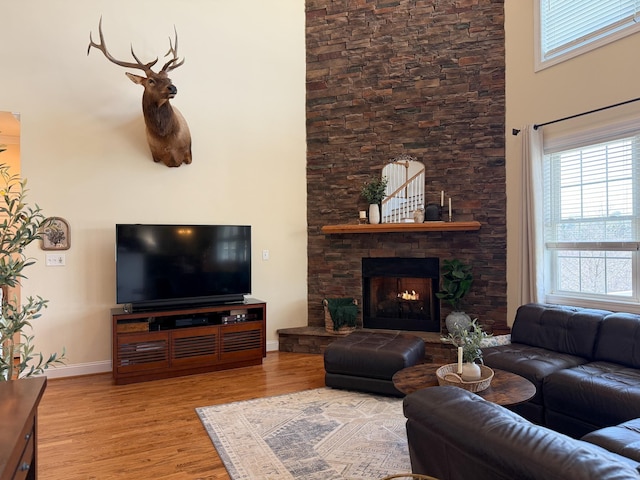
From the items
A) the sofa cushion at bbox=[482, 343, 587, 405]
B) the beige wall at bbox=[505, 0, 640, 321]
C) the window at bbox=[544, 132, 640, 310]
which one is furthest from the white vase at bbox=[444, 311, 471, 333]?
the sofa cushion at bbox=[482, 343, 587, 405]

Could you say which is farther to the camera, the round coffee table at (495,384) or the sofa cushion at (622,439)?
the round coffee table at (495,384)

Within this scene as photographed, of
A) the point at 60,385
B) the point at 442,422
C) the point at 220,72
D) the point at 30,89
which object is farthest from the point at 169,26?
the point at 442,422

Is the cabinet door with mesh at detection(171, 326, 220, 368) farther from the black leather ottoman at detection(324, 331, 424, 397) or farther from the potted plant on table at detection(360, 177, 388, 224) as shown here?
the potted plant on table at detection(360, 177, 388, 224)

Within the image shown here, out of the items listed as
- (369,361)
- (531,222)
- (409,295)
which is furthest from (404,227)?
(369,361)

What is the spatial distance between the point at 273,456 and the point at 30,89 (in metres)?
4.14

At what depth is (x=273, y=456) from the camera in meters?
2.62

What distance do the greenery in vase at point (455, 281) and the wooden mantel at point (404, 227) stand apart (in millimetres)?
408

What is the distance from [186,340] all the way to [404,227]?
2.65 m

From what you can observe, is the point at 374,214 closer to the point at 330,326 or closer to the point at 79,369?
the point at 330,326

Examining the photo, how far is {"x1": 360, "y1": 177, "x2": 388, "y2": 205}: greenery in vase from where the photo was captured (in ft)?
16.8

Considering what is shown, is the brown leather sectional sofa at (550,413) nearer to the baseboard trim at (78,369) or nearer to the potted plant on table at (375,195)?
the potted plant on table at (375,195)

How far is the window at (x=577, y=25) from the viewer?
3.65 m

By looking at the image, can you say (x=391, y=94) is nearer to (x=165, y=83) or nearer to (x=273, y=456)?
(x=165, y=83)

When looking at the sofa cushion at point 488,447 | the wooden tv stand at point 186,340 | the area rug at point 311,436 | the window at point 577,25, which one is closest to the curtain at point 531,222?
the window at point 577,25
